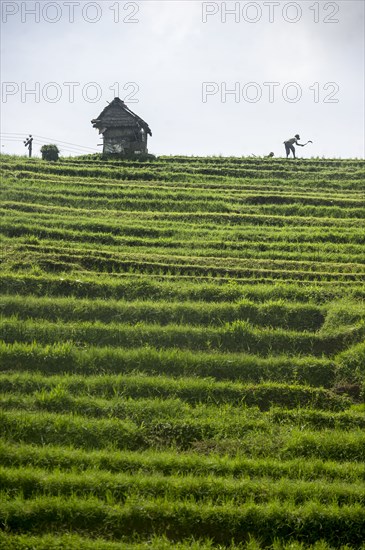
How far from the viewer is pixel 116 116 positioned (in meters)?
41.9

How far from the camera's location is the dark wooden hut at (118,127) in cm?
4166

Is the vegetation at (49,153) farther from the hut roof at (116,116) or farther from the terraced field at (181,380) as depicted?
the terraced field at (181,380)

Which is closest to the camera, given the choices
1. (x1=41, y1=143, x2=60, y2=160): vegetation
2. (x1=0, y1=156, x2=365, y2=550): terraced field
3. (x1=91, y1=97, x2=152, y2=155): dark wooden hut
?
(x1=0, y1=156, x2=365, y2=550): terraced field

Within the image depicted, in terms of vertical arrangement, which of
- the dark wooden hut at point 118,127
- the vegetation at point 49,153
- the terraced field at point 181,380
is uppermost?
the dark wooden hut at point 118,127

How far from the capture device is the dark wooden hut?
4166 cm

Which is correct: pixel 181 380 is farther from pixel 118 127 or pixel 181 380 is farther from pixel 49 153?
pixel 118 127

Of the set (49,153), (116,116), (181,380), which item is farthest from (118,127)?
(181,380)

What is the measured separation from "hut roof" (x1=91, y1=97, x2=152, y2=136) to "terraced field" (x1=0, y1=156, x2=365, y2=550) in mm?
16193

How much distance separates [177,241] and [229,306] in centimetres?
637

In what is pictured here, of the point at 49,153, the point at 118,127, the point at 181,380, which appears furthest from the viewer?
the point at 118,127

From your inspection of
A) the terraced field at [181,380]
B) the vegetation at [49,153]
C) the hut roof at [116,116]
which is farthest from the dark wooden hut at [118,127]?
the terraced field at [181,380]

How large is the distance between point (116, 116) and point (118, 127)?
0.75m

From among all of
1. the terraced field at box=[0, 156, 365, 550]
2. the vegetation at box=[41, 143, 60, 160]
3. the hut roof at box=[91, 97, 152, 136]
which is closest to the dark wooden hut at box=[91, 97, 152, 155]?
the hut roof at box=[91, 97, 152, 136]

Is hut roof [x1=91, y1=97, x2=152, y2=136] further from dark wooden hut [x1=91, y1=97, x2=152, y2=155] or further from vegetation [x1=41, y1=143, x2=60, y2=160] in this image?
vegetation [x1=41, y1=143, x2=60, y2=160]
